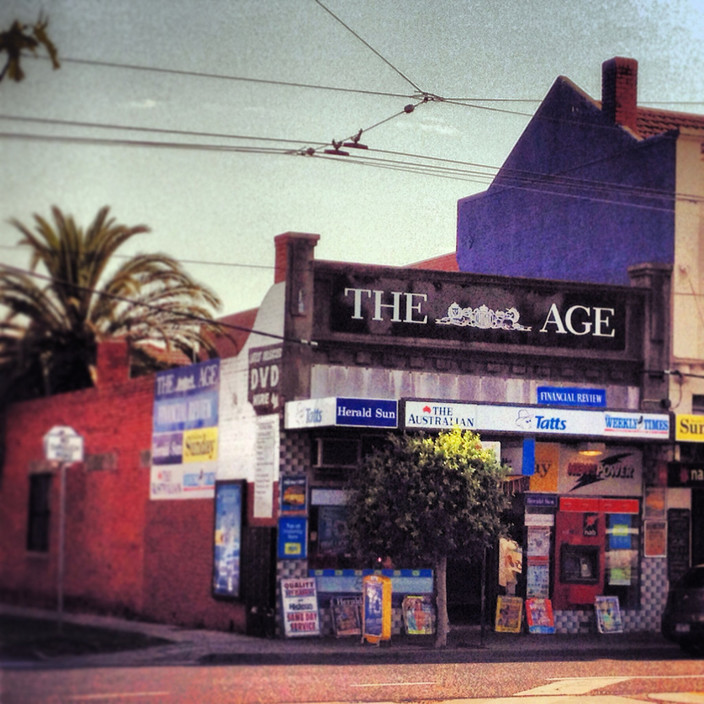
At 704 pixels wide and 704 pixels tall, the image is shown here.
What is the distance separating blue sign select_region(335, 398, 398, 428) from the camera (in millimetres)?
16109

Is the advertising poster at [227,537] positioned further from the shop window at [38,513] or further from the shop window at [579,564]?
the shop window at [38,513]

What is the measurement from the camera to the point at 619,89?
10531 millimetres

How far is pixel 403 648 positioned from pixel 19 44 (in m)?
9.74

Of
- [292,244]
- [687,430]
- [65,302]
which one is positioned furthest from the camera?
[687,430]

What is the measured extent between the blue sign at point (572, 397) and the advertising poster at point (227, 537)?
4164mm

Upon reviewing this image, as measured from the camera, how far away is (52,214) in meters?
6.61

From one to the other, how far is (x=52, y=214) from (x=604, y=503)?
1303 cm

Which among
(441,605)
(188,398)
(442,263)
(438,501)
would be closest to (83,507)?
(442,263)

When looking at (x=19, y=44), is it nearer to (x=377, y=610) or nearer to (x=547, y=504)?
(x=377, y=610)

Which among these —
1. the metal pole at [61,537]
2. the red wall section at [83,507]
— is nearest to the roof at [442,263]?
the red wall section at [83,507]

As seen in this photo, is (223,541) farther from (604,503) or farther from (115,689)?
(115,689)

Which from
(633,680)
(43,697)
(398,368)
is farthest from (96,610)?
(398,368)

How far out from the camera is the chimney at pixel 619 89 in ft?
33.9

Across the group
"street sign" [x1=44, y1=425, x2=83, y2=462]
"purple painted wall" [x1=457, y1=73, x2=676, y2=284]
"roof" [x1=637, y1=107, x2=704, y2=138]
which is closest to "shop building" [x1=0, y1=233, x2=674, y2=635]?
"purple painted wall" [x1=457, y1=73, x2=676, y2=284]
